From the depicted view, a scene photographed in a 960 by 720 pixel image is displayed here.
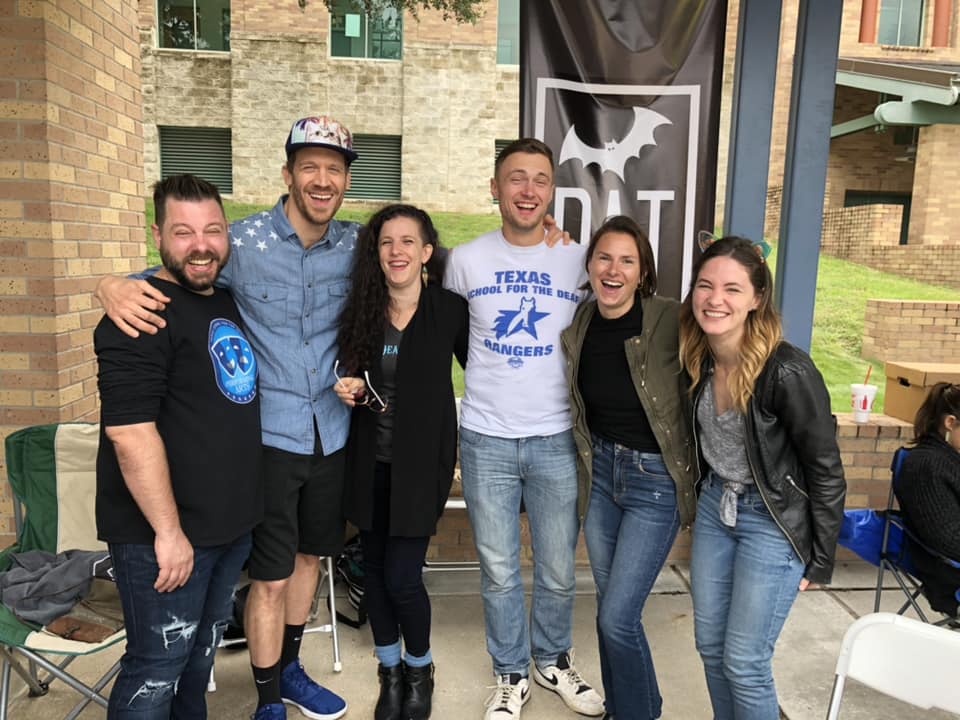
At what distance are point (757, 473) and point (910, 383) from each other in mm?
Result: 2796

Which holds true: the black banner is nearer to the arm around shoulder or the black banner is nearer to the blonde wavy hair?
A: the blonde wavy hair

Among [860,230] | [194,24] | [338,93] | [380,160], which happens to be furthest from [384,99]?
[860,230]

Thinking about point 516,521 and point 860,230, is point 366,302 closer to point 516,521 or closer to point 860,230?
point 516,521

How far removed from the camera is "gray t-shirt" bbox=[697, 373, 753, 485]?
204 cm

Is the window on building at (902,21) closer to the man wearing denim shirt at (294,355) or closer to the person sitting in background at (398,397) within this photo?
the person sitting in background at (398,397)

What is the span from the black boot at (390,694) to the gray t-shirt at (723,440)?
4.59 ft

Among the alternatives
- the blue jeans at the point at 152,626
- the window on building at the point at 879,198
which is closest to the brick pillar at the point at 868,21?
the window on building at the point at 879,198

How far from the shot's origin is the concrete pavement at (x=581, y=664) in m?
2.73

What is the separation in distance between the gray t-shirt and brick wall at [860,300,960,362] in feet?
25.3

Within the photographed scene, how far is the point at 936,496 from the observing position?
2875 mm

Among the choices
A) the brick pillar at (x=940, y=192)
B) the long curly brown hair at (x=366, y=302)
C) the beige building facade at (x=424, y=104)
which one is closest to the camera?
the long curly brown hair at (x=366, y=302)

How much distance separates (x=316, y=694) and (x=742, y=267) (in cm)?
212

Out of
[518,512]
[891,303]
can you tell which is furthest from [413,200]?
[518,512]

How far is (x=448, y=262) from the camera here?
265cm
